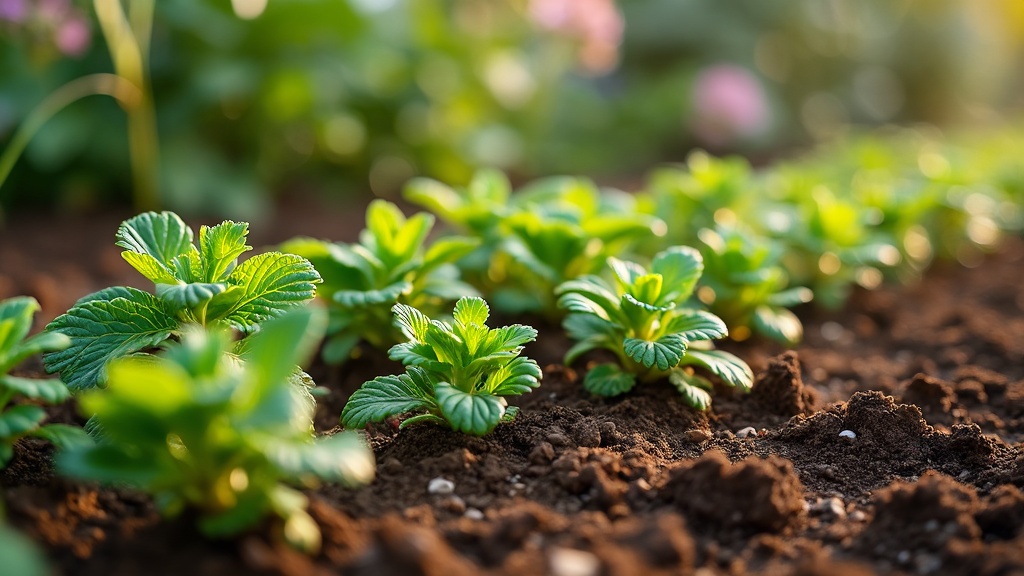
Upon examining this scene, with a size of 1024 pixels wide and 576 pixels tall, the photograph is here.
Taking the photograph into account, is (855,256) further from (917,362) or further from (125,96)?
(125,96)

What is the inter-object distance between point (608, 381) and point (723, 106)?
4.69m

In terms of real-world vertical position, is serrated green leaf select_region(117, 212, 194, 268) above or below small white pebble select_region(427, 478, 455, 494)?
above

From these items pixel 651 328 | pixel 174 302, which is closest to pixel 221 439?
pixel 174 302

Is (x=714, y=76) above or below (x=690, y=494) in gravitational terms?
above

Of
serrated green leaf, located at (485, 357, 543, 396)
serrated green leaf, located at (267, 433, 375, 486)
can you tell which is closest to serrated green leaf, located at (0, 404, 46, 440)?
serrated green leaf, located at (267, 433, 375, 486)

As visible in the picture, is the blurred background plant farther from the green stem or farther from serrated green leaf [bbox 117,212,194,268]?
serrated green leaf [bbox 117,212,194,268]

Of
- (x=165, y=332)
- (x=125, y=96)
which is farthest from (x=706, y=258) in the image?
(x=125, y=96)

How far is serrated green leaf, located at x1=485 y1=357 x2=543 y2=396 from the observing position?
168cm

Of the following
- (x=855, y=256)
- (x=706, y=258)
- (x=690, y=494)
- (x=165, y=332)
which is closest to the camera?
(x=690, y=494)

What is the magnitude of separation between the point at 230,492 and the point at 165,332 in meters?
0.46

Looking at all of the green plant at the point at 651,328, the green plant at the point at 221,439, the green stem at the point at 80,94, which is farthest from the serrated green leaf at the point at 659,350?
the green stem at the point at 80,94

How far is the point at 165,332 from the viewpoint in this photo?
5.47ft

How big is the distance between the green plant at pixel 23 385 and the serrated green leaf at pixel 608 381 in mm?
1079

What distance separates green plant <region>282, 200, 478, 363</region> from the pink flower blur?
4.52 meters
